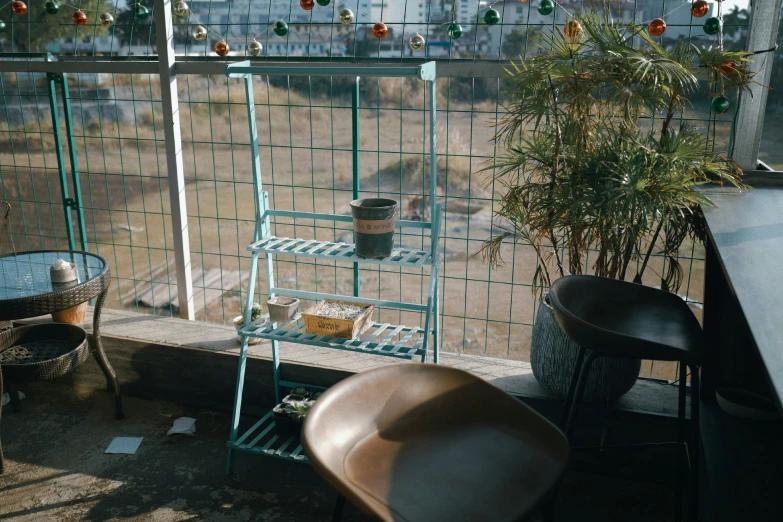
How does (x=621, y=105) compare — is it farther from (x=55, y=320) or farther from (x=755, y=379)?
(x=55, y=320)

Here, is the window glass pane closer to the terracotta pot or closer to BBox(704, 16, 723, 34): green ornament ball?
BBox(704, 16, 723, 34): green ornament ball

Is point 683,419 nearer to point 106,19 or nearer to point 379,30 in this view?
point 379,30

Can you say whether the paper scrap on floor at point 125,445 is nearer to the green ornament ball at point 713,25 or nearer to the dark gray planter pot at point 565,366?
the dark gray planter pot at point 565,366

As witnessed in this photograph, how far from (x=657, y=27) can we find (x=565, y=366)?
4.57 ft

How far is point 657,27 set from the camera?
9.25 feet

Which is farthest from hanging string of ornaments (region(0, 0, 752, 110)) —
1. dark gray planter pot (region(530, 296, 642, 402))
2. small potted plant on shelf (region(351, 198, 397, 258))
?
dark gray planter pot (region(530, 296, 642, 402))

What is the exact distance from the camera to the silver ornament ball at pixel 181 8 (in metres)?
3.48

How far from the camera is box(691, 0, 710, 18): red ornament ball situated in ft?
9.40

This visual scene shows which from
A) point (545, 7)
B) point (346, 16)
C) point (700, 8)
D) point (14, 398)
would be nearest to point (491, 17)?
point (545, 7)

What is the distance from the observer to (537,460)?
1.67 m

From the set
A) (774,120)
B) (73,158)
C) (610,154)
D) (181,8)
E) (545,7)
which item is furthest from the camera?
(73,158)

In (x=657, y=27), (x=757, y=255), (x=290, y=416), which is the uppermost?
(x=657, y=27)

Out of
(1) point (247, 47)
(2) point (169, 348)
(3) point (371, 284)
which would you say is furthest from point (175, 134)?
(3) point (371, 284)

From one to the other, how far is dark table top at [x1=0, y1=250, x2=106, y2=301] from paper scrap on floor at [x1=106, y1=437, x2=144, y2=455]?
76cm
